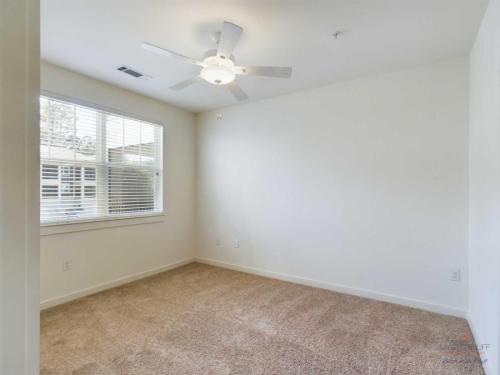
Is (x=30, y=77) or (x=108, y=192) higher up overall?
(x=30, y=77)

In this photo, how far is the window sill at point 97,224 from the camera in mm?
2874

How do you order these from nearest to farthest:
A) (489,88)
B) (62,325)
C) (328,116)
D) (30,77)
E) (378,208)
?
1. (30,77)
2. (489,88)
3. (62,325)
4. (378,208)
5. (328,116)

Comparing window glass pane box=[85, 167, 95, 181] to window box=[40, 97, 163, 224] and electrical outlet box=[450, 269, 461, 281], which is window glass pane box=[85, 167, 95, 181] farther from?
electrical outlet box=[450, 269, 461, 281]

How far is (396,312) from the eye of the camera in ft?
9.11

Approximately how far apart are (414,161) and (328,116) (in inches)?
43.2

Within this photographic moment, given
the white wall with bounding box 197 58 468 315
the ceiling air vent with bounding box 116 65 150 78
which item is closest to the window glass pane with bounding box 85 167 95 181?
the ceiling air vent with bounding box 116 65 150 78

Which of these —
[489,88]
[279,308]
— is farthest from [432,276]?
[489,88]

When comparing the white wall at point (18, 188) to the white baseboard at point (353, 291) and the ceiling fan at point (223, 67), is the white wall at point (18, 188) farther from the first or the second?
the white baseboard at point (353, 291)

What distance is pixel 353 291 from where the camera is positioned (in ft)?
10.7

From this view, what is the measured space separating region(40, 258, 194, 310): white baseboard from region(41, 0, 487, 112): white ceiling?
2445 millimetres

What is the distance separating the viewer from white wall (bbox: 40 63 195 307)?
115 inches

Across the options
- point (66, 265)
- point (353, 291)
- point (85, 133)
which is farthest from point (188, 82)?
point (353, 291)

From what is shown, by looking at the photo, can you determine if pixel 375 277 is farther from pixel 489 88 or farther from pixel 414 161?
pixel 489 88

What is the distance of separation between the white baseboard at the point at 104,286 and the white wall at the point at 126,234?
0.01 metres
